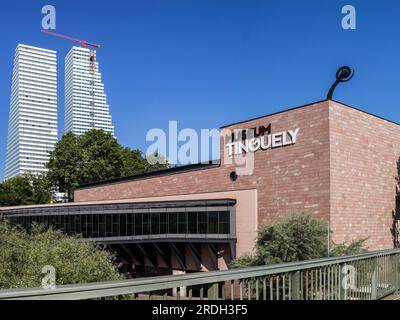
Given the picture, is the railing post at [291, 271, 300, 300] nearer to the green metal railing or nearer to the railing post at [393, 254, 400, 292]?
the green metal railing

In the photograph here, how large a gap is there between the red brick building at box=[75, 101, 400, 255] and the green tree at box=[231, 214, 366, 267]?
299 cm

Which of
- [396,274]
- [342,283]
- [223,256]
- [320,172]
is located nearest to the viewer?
[342,283]

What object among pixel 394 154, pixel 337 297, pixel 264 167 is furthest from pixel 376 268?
pixel 394 154

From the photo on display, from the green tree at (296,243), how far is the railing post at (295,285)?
45.2 feet

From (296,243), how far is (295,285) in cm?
1432

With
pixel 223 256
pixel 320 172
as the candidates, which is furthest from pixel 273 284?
pixel 223 256

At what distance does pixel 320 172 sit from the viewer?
2342 cm

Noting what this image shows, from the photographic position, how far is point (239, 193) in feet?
90.4

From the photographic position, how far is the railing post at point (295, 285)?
5363mm

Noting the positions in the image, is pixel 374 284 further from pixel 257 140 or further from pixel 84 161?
pixel 84 161
